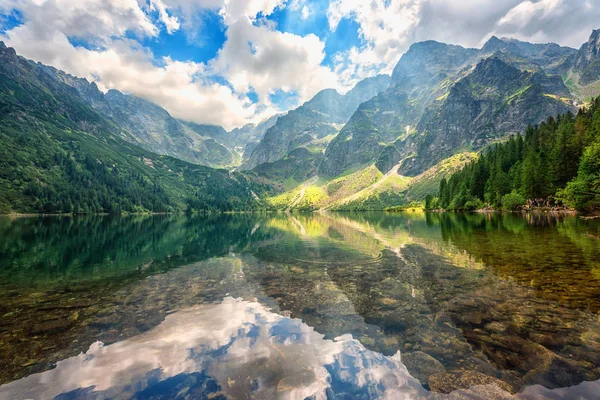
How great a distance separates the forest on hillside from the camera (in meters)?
71.4

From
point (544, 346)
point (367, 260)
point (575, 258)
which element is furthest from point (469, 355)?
point (575, 258)

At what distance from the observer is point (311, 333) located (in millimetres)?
13930

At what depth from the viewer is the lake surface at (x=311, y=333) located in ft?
30.8

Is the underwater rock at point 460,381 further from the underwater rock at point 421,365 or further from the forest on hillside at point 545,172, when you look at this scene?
the forest on hillside at point 545,172

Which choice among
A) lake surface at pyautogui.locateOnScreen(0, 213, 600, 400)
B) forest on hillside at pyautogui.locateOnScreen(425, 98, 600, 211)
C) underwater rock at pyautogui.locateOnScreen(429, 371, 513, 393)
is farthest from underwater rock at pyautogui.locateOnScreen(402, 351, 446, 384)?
forest on hillside at pyautogui.locateOnScreen(425, 98, 600, 211)

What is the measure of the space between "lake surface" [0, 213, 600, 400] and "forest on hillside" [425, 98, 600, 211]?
63.4 meters

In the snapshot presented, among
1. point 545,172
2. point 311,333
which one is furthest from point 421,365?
point 545,172

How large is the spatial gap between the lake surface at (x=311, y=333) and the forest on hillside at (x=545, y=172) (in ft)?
208

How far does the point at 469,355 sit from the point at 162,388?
1073cm

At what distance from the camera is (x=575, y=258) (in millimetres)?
26469

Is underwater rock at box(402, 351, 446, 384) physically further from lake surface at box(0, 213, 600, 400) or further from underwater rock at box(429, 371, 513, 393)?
underwater rock at box(429, 371, 513, 393)

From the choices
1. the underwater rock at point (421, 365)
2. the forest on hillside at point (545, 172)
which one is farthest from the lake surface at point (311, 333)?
the forest on hillside at point (545, 172)

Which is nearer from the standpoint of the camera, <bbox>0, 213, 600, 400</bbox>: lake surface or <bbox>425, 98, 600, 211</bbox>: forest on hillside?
<bbox>0, 213, 600, 400</bbox>: lake surface

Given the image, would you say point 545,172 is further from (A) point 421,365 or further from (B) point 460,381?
(B) point 460,381
